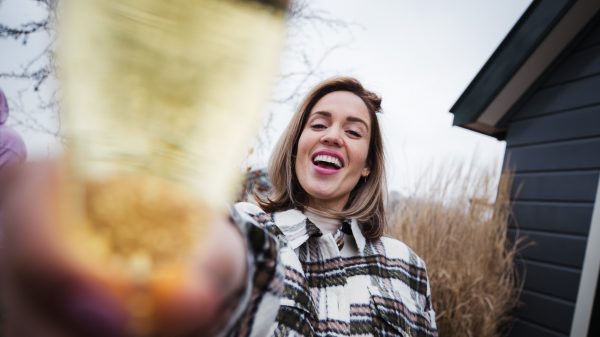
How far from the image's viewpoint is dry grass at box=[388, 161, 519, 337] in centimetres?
249

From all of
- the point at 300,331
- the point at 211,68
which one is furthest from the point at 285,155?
the point at 211,68

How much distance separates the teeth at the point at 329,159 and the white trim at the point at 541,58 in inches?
93.5

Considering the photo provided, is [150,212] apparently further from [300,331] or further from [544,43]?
[544,43]

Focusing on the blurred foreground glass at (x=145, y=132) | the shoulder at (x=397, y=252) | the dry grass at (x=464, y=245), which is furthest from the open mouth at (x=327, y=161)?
the dry grass at (x=464, y=245)

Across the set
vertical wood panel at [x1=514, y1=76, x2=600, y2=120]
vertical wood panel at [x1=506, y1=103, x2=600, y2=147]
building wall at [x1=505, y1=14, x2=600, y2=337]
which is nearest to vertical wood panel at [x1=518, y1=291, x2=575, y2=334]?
building wall at [x1=505, y1=14, x2=600, y2=337]

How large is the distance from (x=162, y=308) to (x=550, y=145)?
3.42m

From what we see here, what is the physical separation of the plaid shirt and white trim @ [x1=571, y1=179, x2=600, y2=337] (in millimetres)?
1798

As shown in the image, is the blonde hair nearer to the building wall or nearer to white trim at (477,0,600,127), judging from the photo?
the building wall

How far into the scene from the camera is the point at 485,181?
2820 mm

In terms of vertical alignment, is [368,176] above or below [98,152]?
above

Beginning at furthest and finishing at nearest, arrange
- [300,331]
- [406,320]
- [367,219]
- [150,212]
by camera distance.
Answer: [367,219]
[406,320]
[300,331]
[150,212]

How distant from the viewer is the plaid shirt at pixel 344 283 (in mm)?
964

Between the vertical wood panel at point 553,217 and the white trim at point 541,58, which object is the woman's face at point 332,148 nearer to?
the vertical wood panel at point 553,217

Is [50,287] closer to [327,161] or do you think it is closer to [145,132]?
[145,132]
